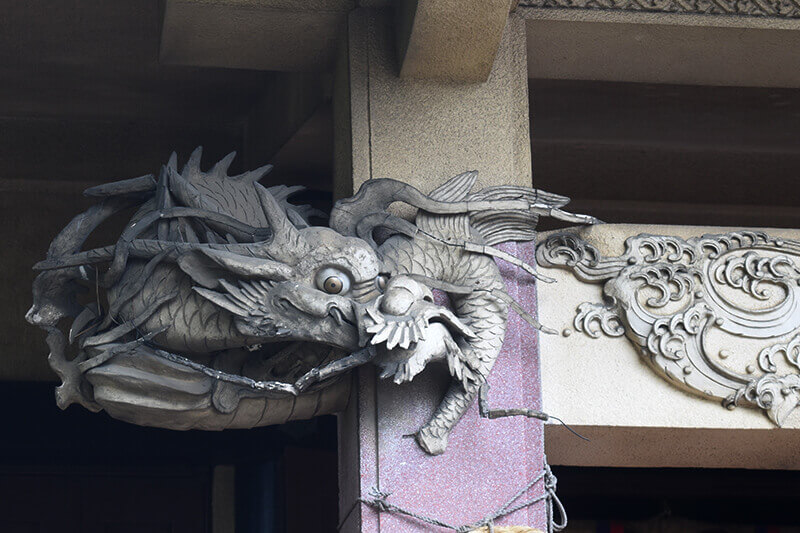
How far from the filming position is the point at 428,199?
13.8 feet

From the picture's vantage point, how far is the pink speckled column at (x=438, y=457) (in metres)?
4.01

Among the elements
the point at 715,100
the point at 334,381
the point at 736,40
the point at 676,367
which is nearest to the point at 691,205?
the point at 715,100

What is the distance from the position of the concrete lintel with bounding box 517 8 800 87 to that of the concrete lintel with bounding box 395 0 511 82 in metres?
0.35

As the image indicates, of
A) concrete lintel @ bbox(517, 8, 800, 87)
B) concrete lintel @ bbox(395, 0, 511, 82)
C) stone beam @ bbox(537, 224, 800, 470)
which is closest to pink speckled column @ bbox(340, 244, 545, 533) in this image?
stone beam @ bbox(537, 224, 800, 470)

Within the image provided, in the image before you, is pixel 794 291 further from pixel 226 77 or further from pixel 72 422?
pixel 72 422

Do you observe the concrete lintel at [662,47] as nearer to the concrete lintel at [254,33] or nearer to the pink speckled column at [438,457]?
the concrete lintel at [254,33]

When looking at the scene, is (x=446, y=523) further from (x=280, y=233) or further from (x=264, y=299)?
(x=280, y=233)

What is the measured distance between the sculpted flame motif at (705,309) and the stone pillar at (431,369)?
259 mm

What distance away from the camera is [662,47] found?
15.5 ft

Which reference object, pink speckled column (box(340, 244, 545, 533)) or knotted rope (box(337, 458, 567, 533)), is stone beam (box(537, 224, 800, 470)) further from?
knotted rope (box(337, 458, 567, 533))

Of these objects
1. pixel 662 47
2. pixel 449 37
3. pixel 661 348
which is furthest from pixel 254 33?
pixel 661 348

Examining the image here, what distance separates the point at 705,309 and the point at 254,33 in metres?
1.67

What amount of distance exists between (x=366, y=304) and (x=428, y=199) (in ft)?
1.55

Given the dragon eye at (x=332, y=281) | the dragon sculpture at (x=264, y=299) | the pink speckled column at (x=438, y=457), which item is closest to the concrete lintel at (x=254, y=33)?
the dragon sculpture at (x=264, y=299)
